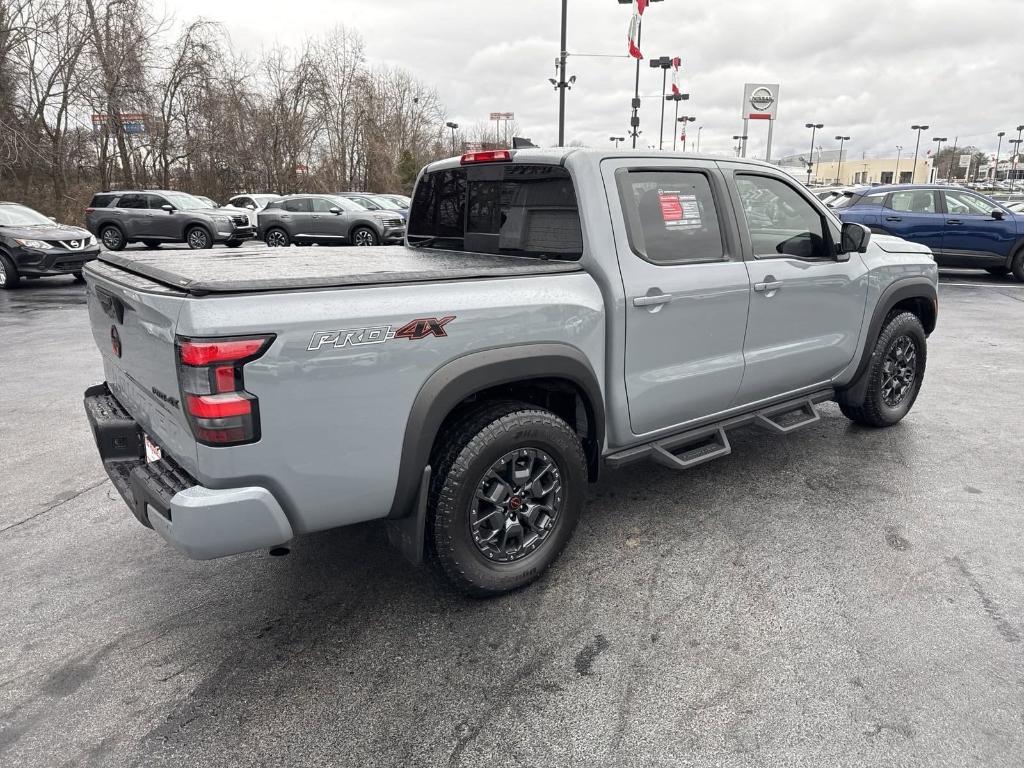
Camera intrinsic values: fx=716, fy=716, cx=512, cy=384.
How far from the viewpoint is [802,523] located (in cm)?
371

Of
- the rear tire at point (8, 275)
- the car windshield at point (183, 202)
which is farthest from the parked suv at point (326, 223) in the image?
the rear tire at point (8, 275)

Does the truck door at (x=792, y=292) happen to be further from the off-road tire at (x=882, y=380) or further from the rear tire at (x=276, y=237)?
the rear tire at (x=276, y=237)

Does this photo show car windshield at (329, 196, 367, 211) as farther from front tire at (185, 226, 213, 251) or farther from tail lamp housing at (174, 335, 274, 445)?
tail lamp housing at (174, 335, 274, 445)

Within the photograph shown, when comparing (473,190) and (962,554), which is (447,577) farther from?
(962,554)

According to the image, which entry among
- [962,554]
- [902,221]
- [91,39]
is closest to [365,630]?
[962,554]

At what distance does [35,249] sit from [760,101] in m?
13.9

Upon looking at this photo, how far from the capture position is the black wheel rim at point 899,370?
4965mm

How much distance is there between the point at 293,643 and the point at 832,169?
164m

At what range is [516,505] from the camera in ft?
9.83

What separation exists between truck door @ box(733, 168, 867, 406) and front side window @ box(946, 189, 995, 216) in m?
10.4

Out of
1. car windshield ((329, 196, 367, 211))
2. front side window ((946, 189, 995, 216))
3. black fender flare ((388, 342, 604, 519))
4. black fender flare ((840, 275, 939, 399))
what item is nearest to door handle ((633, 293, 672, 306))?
black fender flare ((388, 342, 604, 519))

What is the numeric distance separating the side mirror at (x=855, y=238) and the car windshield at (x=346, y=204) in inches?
698

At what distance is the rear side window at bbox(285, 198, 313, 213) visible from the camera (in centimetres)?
2097

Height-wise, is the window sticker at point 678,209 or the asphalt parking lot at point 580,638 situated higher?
the window sticker at point 678,209
